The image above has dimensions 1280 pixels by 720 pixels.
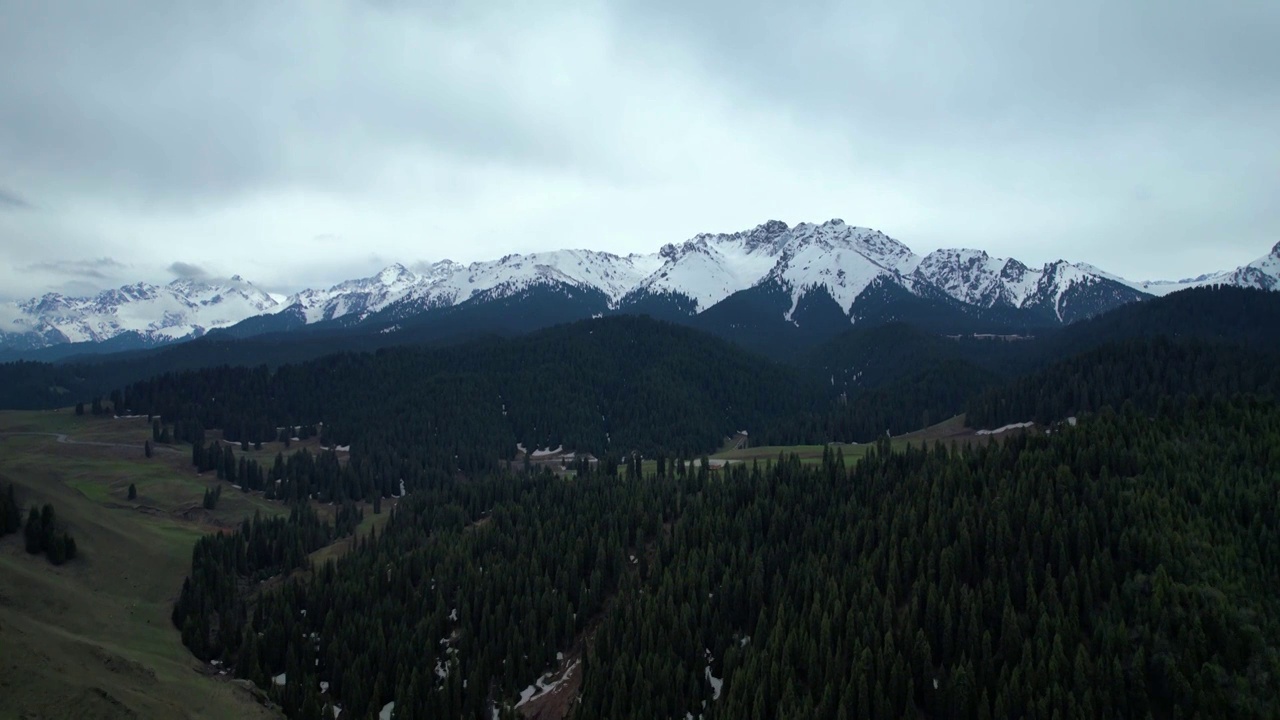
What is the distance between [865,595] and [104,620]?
93.8 m

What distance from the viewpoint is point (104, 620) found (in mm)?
90125

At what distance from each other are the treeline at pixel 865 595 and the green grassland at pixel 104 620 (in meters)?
9.95

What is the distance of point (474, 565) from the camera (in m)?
115

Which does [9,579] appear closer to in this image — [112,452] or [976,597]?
[976,597]

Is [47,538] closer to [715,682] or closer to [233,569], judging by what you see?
[233,569]

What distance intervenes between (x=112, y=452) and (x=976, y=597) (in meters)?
220

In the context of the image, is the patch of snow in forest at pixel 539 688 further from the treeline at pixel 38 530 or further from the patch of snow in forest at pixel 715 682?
the treeline at pixel 38 530

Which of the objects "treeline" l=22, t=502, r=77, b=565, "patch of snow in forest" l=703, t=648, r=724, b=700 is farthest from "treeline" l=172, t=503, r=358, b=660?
"patch of snow in forest" l=703, t=648, r=724, b=700

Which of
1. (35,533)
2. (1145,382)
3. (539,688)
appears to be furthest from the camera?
(1145,382)

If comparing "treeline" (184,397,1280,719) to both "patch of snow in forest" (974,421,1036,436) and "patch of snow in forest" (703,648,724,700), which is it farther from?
"patch of snow in forest" (974,421,1036,436)

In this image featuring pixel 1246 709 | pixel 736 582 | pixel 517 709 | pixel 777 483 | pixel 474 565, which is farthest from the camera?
pixel 777 483

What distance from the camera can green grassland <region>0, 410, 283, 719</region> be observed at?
6216 cm

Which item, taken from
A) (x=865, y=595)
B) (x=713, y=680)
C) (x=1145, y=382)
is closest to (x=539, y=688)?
(x=713, y=680)

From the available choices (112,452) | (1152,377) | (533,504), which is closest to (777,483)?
(533,504)
